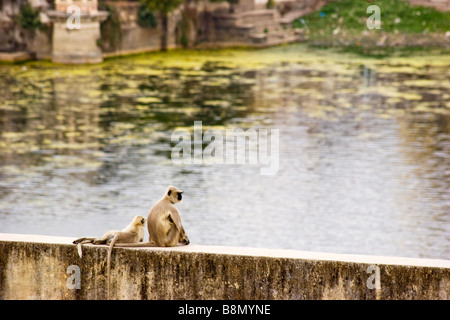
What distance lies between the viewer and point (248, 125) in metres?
15.5

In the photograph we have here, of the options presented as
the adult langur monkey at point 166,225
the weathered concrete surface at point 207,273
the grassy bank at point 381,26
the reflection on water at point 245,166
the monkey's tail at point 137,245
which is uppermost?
the adult langur monkey at point 166,225

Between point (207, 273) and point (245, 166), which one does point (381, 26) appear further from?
point (207, 273)

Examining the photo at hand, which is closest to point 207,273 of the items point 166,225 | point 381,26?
point 166,225

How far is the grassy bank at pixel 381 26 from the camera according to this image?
28.6 metres

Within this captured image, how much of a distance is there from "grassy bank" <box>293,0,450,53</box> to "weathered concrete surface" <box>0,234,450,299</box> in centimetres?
2280

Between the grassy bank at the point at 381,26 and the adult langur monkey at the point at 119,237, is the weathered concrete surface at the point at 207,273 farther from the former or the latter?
the grassy bank at the point at 381,26

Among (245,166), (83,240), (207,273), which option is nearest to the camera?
(207,273)

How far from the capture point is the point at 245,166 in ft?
40.9

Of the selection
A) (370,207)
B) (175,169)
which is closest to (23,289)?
(370,207)

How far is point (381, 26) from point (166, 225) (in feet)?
87.7

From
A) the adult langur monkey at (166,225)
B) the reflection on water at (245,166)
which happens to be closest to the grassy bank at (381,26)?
the reflection on water at (245,166)

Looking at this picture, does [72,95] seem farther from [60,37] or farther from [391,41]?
[391,41]

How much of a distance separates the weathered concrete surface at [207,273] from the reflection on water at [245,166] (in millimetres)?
3882
